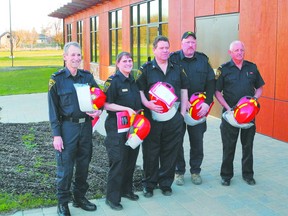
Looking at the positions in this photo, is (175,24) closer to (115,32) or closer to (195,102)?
(115,32)

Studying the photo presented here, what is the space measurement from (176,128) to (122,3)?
39.7 ft

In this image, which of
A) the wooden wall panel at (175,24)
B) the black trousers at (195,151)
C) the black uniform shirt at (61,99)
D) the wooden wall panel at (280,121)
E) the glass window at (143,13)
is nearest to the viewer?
the black uniform shirt at (61,99)

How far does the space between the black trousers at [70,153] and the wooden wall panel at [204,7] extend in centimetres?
637

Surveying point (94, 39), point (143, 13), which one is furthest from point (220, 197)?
point (94, 39)

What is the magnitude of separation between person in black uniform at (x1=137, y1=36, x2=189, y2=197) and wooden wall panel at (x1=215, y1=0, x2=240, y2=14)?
4504 millimetres

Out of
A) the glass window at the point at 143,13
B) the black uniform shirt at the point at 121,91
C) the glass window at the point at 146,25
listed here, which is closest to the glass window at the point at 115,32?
the glass window at the point at 146,25

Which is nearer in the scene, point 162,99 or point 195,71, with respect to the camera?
point 162,99

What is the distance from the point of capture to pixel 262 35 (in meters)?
8.19

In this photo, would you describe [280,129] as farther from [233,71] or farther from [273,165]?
[233,71]

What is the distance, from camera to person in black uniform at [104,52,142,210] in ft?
14.6

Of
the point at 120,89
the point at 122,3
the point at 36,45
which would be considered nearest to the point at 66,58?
the point at 120,89

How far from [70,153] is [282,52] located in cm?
503

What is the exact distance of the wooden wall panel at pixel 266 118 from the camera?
8055 millimetres

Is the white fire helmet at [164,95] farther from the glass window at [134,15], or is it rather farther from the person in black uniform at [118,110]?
the glass window at [134,15]
